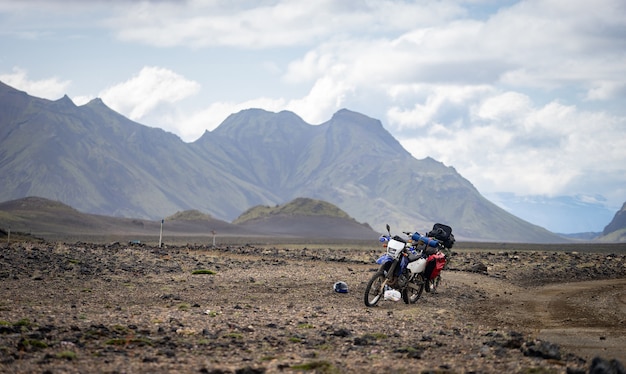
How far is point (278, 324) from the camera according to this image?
14.5 meters

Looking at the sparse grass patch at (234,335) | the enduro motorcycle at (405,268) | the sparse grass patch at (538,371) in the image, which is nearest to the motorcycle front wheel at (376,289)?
the enduro motorcycle at (405,268)

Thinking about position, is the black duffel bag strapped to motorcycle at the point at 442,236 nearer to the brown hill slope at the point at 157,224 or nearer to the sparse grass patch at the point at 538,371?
the sparse grass patch at the point at 538,371

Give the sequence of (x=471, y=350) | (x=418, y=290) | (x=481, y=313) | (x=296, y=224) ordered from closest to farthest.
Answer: (x=471, y=350) → (x=481, y=313) → (x=418, y=290) → (x=296, y=224)

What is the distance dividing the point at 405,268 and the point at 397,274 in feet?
1.02

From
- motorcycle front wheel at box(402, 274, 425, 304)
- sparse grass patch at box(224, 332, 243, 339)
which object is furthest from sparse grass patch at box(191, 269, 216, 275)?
sparse grass patch at box(224, 332, 243, 339)

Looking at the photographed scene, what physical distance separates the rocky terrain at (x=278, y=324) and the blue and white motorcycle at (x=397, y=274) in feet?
Result: 1.15

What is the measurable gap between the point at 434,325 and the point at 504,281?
1551cm

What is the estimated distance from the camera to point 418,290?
65.0 feet

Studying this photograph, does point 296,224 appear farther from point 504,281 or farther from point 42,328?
point 42,328

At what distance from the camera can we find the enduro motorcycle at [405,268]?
60.9 ft

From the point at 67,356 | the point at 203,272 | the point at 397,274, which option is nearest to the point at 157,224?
the point at 203,272

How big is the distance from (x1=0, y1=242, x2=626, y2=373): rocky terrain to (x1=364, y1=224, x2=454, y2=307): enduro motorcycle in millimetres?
401

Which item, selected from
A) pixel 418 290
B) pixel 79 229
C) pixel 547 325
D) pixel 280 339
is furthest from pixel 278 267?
pixel 79 229

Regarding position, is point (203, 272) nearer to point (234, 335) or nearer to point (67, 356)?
point (234, 335)
